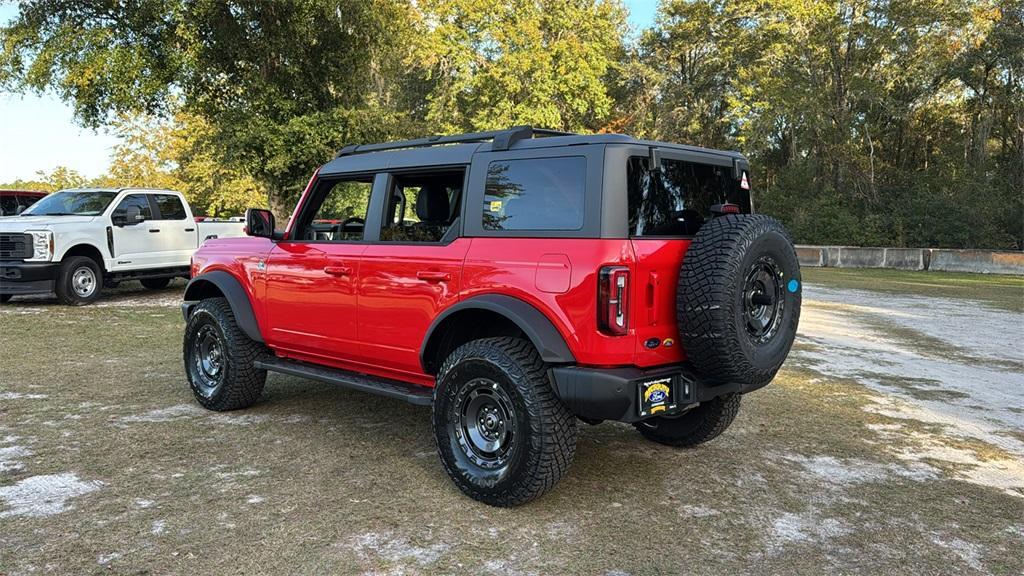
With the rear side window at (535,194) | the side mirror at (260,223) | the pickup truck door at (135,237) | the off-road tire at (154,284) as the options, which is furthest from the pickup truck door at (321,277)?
the off-road tire at (154,284)

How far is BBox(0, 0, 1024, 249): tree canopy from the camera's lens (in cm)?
1778

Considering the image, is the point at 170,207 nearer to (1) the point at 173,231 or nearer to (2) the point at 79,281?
(1) the point at 173,231

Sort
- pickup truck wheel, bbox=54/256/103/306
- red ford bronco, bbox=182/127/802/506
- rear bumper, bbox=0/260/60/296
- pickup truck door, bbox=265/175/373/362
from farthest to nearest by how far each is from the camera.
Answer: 1. pickup truck wheel, bbox=54/256/103/306
2. rear bumper, bbox=0/260/60/296
3. pickup truck door, bbox=265/175/373/362
4. red ford bronco, bbox=182/127/802/506

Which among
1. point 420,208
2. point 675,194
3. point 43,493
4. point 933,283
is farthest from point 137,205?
point 933,283

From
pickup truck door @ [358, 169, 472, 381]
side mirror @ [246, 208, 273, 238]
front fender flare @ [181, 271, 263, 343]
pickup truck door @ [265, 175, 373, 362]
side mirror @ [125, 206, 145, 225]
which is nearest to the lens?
pickup truck door @ [358, 169, 472, 381]

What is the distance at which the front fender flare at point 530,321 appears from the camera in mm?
3689

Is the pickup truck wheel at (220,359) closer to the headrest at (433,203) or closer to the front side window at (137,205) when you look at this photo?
the headrest at (433,203)

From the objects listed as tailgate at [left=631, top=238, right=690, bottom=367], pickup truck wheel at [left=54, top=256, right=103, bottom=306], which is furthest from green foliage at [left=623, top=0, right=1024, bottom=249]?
tailgate at [left=631, top=238, right=690, bottom=367]

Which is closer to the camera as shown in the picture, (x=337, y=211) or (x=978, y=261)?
(x=337, y=211)

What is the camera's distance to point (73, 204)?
12.8 metres

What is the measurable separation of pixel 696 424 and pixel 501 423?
1.55 meters

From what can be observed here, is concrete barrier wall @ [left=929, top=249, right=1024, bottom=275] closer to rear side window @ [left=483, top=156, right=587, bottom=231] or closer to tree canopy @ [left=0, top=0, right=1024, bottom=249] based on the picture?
tree canopy @ [left=0, top=0, right=1024, bottom=249]

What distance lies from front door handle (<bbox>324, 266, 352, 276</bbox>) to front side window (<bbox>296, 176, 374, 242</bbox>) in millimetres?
244

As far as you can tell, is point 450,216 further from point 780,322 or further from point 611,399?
point 780,322
